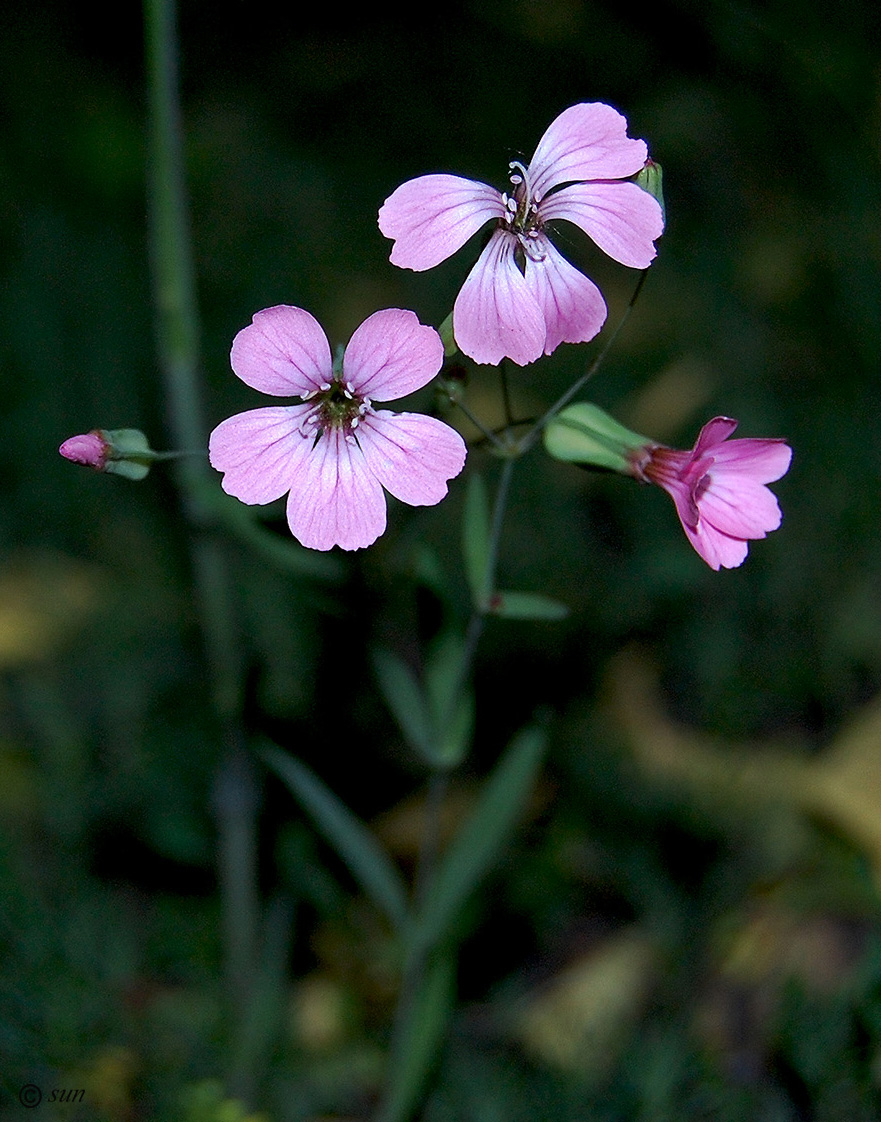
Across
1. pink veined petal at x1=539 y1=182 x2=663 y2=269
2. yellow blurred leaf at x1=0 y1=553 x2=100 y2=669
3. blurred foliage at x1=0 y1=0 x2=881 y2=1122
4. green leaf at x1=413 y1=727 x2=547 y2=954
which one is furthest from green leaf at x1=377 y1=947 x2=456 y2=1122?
yellow blurred leaf at x1=0 y1=553 x2=100 y2=669

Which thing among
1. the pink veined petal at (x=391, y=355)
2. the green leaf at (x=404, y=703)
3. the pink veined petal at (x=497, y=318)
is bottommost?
the green leaf at (x=404, y=703)

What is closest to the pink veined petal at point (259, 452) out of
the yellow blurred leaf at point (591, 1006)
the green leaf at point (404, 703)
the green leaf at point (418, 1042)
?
the green leaf at point (404, 703)

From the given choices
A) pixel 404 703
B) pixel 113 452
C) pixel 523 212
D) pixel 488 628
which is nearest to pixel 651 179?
pixel 523 212

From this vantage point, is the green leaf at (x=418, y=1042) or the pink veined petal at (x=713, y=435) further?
the green leaf at (x=418, y=1042)

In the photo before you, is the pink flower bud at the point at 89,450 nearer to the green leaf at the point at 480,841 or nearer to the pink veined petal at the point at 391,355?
the pink veined petal at the point at 391,355

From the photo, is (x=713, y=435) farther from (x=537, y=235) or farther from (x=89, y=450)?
(x=89, y=450)

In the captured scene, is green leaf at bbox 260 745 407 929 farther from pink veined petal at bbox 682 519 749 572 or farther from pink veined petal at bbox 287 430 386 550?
pink veined petal at bbox 682 519 749 572

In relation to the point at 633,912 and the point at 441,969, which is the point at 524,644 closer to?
the point at 633,912
